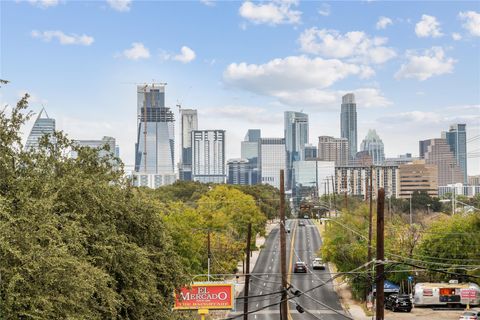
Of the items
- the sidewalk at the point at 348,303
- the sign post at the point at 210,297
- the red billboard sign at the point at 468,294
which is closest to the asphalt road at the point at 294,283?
the sidewalk at the point at 348,303

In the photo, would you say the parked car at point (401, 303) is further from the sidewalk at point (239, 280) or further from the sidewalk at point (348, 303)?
the sidewalk at point (239, 280)

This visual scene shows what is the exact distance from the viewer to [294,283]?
69.2 m

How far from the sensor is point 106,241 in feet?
71.4

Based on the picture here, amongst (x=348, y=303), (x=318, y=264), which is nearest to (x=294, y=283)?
(x=348, y=303)

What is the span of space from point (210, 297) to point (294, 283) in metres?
29.6

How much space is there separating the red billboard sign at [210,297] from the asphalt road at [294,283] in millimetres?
2429

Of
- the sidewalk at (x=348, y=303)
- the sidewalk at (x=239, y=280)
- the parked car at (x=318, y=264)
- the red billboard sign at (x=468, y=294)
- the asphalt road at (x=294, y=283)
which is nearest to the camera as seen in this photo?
the sidewalk at (x=348, y=303)

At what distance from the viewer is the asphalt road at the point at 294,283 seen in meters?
53.6

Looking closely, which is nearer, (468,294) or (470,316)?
(470,316)

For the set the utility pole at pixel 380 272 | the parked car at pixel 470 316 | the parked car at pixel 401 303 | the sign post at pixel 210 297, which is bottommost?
the parked car at pixel 401 303

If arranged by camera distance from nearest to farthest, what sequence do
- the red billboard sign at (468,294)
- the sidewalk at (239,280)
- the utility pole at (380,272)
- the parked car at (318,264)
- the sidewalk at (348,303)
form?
the utility pole at (380,272) < the sidewalk at (348,303) < the sidewalk at (239,280) < the red billboard sign at (468,294) < the parked car at (318,264)

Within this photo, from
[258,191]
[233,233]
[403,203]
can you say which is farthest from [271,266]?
[403,203]

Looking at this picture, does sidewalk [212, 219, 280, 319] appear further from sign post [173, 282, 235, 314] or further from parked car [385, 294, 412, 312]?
parked car [385, 294, 412, 312]

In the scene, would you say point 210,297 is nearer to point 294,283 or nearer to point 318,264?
point 294,283
